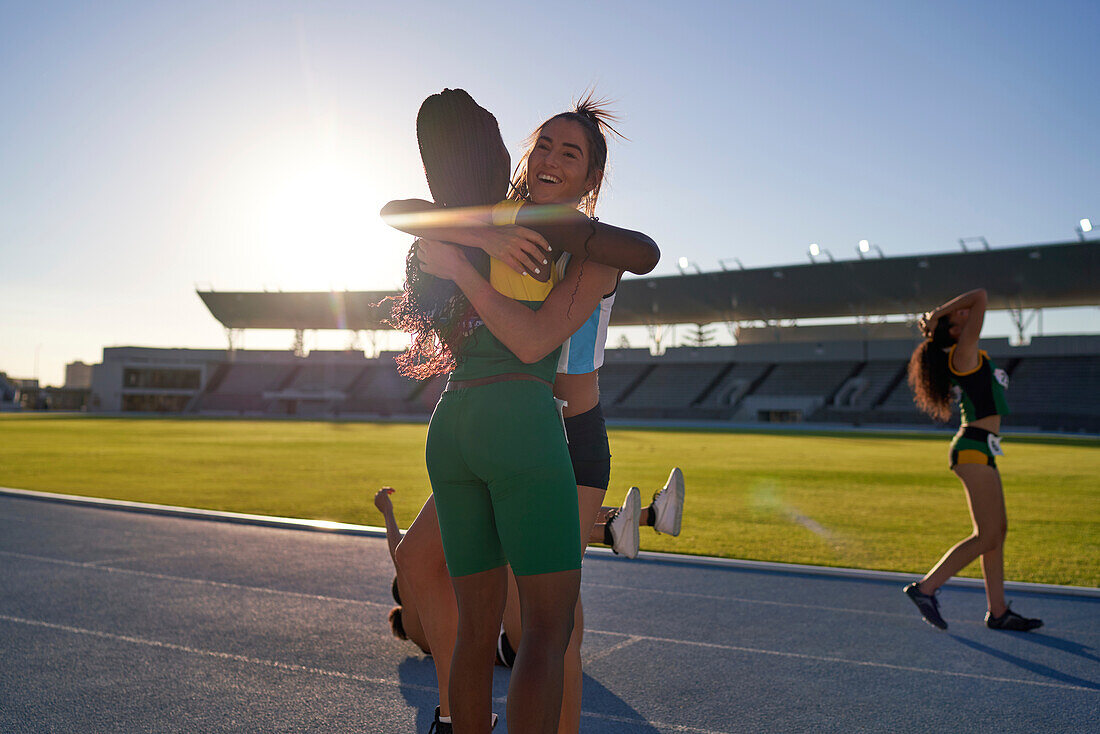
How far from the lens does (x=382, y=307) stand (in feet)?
8.19

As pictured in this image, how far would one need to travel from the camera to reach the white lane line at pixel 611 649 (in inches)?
154

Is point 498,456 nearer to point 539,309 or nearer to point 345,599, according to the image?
point 539,309

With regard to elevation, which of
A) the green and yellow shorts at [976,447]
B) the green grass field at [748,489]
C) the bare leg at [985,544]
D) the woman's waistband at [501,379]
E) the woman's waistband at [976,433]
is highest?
the woman's waistband at [501,379]

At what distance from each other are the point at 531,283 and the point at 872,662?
10.1ft

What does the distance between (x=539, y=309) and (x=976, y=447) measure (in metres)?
3.75

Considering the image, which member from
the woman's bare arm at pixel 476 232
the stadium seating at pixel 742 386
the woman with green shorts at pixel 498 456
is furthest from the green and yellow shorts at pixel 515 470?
the stadium seating at pixel 742 386

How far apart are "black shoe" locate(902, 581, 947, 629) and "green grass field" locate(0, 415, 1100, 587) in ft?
6.55

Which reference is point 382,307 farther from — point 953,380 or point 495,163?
point 953,380

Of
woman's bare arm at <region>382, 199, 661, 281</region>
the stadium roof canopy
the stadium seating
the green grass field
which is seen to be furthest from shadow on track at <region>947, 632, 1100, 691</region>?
the stadium roof canopy

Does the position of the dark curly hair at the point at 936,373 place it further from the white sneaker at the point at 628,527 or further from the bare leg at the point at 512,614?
the bare leg at the point at 512,614

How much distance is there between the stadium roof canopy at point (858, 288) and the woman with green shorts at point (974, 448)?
3589cm

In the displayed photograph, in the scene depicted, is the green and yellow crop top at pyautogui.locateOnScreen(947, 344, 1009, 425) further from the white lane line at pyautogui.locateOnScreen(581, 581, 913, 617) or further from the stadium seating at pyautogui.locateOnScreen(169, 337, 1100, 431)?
the stadium seating at pyautogui.locateOnScreen(169, 337, 1100, 431)

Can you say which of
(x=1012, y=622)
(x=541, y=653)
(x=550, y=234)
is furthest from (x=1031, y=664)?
(x=550, y=234)

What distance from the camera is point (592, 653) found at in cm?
401
